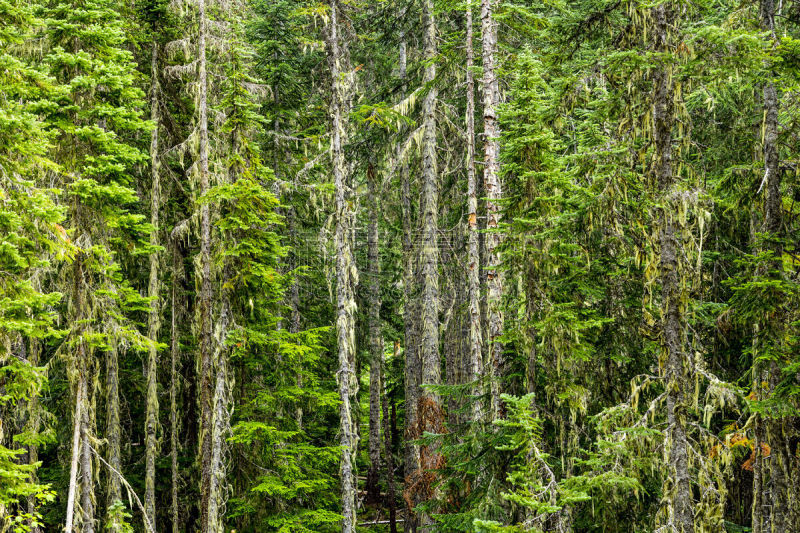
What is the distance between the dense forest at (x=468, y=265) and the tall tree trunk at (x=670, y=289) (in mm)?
36

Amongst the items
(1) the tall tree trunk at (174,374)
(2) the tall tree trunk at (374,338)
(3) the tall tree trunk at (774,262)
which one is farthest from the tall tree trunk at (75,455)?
(3) the tall tree trunk at (774,262)

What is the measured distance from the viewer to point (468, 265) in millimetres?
14000

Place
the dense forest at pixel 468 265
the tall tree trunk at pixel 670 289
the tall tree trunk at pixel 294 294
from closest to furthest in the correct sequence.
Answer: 1. the tall tree trunk at pixel 670 289
2. the dense forest at pixel 468 265
3. the tall tree trunk at pixel 294 294

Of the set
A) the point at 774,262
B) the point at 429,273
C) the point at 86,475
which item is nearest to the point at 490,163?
the point at 429,273

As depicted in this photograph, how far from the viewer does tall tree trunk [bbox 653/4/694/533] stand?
812 cm

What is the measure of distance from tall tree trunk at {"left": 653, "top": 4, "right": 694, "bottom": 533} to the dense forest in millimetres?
36

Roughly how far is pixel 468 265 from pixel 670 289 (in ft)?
19.6

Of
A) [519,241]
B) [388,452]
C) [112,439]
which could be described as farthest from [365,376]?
[519,241]

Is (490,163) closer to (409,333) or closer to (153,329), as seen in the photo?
(153,329)

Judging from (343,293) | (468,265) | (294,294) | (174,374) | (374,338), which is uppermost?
(294,294)

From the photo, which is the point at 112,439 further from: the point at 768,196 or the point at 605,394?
the point at 768,196

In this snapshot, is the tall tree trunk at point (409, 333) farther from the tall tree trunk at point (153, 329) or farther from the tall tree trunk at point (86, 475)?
the tall tree trunk at point (86, 475)

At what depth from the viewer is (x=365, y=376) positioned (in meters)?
42.6

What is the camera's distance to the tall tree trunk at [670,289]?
26.6 ft
